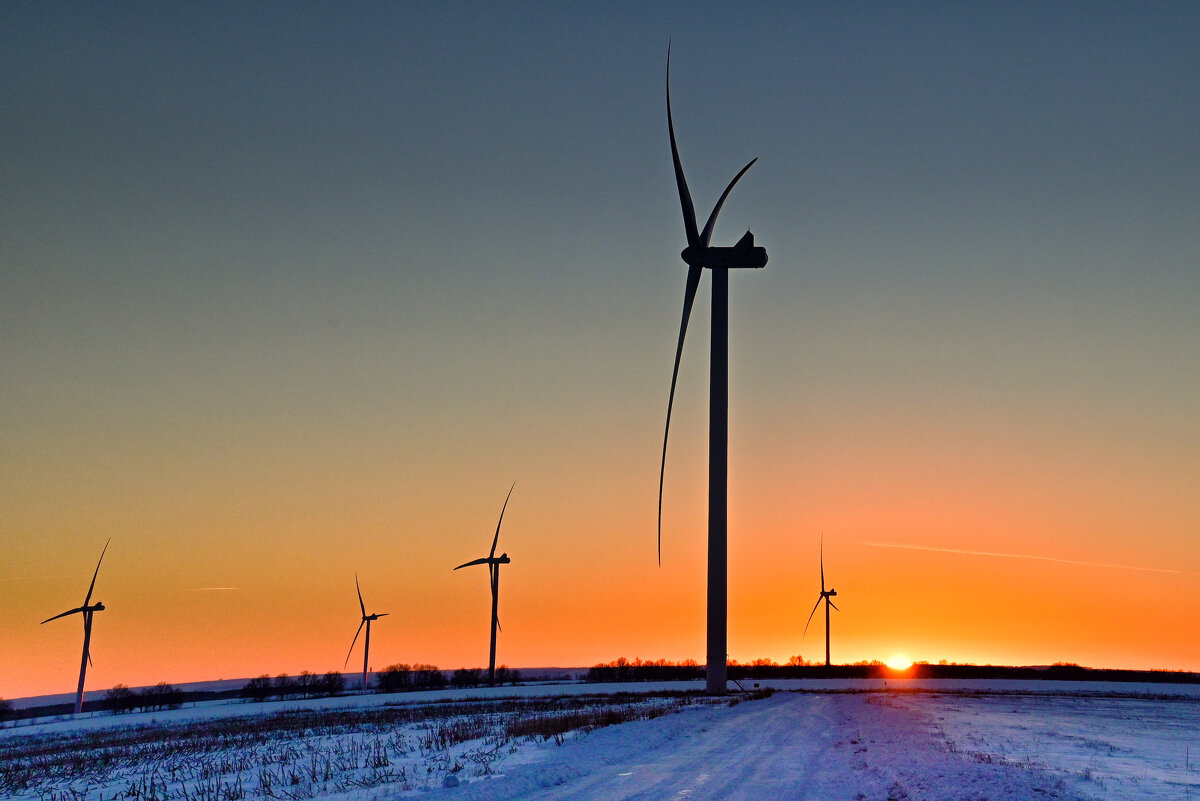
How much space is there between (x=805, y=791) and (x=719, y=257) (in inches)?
1683

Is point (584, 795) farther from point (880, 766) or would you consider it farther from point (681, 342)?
point (681, 342)

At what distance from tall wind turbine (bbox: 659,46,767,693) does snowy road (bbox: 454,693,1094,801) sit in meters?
18.3

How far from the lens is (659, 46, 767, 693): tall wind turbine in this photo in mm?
49250

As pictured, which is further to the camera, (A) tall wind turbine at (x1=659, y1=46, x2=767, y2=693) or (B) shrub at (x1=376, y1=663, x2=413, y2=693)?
(B) shrub at (x1=376, y1=663, x2=413, y2=693)

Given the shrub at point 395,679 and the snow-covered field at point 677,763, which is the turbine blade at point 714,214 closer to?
the snow-covered field at point 677,763

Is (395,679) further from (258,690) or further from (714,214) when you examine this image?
(714,214)

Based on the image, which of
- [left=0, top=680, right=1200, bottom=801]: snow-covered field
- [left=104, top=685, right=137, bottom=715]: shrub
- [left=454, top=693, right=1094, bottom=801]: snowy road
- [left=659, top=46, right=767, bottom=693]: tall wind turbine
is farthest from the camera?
[left=104, top=685, right=137, bottom=715]: shrub

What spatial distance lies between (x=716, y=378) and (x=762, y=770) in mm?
34174

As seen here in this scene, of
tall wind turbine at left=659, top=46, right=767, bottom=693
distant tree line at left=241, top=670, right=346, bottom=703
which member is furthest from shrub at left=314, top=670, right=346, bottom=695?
tall wind turbine at left=659, top=46, right=767, bottom=693

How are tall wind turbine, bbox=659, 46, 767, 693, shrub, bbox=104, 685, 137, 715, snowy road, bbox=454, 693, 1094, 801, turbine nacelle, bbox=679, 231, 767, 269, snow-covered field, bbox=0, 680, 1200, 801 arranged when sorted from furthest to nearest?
1. shrub, bbox=104, 685, 137, 715
2. turbine nacelle, bbox=679, 231, 767, 269
3. tall wind turbine, bbox=659, 46, 767, 693
4. snow-covered field, bbox=0, 680, 1200, 801
5. snowy road, bbox=454, 693, 1094, 801

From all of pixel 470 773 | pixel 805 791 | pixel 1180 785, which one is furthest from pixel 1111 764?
pixel 470 773

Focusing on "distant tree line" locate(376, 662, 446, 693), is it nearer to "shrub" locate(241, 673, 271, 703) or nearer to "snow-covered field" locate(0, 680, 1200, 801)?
"shrub" locate(241, 673, 271, 703)

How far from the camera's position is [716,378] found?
173ft

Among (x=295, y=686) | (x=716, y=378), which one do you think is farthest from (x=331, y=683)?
(x=716, y=378)
